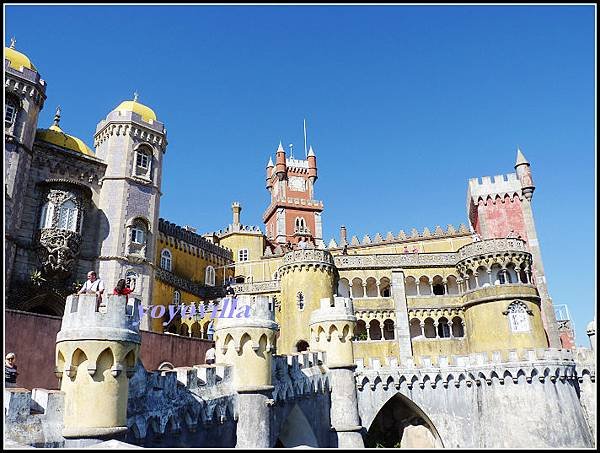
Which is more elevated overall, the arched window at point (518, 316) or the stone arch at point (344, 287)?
the stone arch at point (344, 287)

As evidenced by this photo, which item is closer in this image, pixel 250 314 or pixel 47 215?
pixel 250 314

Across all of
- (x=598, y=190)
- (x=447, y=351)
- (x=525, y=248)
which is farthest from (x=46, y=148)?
(x=525, y=248)

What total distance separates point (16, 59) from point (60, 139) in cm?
526

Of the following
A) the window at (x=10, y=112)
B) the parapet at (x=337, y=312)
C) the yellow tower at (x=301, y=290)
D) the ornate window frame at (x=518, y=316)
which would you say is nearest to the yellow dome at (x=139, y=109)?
the window at (x=10, y=112)

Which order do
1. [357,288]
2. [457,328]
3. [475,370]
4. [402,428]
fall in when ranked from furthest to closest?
[357,288], [457,328], [402,428], [475,370]

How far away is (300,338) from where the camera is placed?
36375 millimetres

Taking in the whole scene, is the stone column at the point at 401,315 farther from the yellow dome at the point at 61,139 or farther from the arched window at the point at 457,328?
the yellow dome at the point at 61,139

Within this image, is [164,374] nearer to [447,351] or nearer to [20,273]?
[20,273]

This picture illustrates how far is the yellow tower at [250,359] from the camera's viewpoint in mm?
14781

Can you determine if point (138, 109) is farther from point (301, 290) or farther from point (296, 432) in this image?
point (296, 432)

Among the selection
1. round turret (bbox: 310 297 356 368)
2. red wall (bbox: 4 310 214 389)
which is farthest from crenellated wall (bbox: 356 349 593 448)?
red wall (bbox: 4 310 214 389)

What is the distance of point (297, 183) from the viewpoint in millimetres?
66125

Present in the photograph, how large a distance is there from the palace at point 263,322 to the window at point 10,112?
0.26 feet

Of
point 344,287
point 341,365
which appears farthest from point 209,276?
point 341,365
